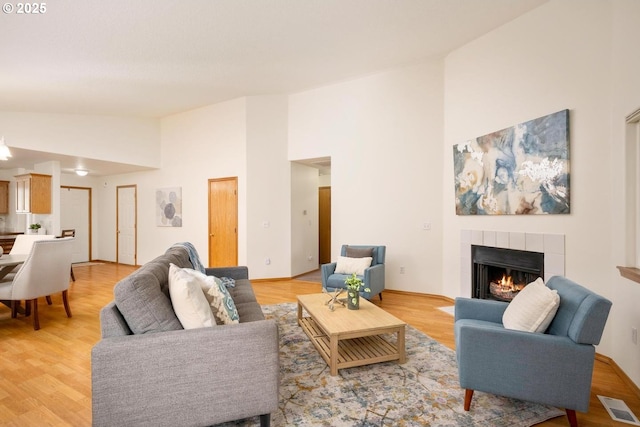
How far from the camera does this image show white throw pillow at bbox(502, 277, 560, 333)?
6.12 ft

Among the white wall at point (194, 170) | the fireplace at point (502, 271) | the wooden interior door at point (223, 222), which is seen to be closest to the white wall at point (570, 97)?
the fireplace at point (502, 271)

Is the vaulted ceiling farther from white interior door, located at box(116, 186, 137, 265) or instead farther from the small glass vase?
the small glass vase

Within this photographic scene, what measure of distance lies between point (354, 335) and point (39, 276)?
3521mm

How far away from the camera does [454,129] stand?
4352mm

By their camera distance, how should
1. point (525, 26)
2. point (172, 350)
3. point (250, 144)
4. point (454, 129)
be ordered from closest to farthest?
point (172, 350) → point (525, 26) → point (454, 129) → point (250, 144)

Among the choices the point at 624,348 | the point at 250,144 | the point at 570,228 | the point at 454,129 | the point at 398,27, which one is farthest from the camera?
the point at 250,144

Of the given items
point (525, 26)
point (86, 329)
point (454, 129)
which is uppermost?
point (525, 26)

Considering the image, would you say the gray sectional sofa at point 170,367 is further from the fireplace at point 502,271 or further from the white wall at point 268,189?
the white wall at point 268,189

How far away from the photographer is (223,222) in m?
6.03

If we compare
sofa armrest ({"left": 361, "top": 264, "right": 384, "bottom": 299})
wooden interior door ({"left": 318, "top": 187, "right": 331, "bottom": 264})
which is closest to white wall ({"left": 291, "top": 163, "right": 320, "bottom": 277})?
wooden interior door ({"left": 318, "top": 187, "right": 331, "bottom": 264})

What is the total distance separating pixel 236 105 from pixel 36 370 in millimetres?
4754

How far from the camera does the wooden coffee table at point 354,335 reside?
2.39 m

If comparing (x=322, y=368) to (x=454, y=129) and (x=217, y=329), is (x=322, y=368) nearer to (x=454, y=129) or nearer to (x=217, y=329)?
(x=217, y=329)

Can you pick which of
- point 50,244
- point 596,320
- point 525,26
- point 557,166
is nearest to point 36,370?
point 50,244
